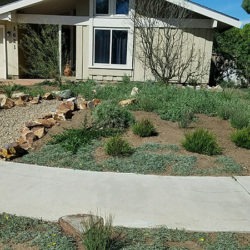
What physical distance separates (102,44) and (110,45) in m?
0.39

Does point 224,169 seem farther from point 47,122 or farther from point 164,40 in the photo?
point 164,40

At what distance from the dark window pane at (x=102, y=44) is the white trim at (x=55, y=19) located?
0.73m

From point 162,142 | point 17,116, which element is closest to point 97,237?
point 162,142

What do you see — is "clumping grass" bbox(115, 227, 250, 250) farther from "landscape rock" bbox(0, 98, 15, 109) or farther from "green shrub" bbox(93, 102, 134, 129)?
"landscape rock" bbox(0, 98, 15, 109)

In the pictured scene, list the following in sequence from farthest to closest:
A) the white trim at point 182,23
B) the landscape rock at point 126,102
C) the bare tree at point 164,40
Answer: the white trim at point 182,23
the bare tree at point 164,40
the landscape rock at point 126,102

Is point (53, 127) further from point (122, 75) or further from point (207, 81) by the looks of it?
point (207, 81)

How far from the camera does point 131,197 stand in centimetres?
471

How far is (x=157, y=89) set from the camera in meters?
10.8

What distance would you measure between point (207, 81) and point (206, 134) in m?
9.97

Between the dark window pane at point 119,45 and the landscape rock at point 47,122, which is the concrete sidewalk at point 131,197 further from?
the dark window pane at point 119,45

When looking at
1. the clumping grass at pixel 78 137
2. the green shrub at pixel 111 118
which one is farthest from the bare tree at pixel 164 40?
the clumping grass at pixel 78 137

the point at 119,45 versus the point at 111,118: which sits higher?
the point at 119,45

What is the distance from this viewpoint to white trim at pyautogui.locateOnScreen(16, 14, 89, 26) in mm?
15680

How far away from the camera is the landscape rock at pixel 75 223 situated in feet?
12.0
